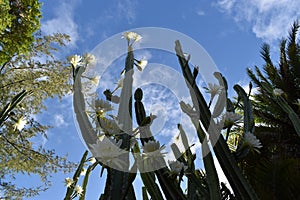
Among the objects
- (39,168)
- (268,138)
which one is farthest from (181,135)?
(39,168)

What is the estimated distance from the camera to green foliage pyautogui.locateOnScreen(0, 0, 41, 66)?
6582 millimetres

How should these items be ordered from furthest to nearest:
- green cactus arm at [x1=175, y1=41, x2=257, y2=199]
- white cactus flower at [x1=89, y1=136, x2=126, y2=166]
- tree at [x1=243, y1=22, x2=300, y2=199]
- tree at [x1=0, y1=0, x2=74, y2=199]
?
tree at [x1=0, y1=0, x2=74, y2=199]
tree at [x1=243, y1=22, x2=300, y2=199]
green cactus arm at [x1=175, y1=41, x2=257, y2=199]
white cactus flower at [x1=89, y1=136, x2=126, y2=166]

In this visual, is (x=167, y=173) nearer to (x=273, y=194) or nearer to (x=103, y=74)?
(x=103, y=74)

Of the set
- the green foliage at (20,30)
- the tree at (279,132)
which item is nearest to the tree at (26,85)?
the green foliage at (20,30)

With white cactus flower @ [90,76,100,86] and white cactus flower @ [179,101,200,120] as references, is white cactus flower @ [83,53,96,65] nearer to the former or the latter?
white cactus flower @ [90,76,100,86]

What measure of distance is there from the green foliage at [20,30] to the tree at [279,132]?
14.7 ft

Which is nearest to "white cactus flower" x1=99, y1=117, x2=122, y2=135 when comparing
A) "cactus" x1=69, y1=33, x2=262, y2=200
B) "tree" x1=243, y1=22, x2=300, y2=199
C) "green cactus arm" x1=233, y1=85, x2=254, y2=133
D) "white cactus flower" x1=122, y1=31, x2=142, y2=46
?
"cactus" x1=69, y1=33, x2=262, y2=200

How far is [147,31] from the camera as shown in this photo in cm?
175

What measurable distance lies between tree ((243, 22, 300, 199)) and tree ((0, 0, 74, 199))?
11.1 ft

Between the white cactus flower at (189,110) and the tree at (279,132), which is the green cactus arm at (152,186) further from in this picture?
the tree at (279,132)

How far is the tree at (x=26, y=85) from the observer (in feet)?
19.6

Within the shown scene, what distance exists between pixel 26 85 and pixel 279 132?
4.61m

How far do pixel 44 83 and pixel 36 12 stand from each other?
6.03ft

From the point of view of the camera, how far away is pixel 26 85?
6.38 meters
